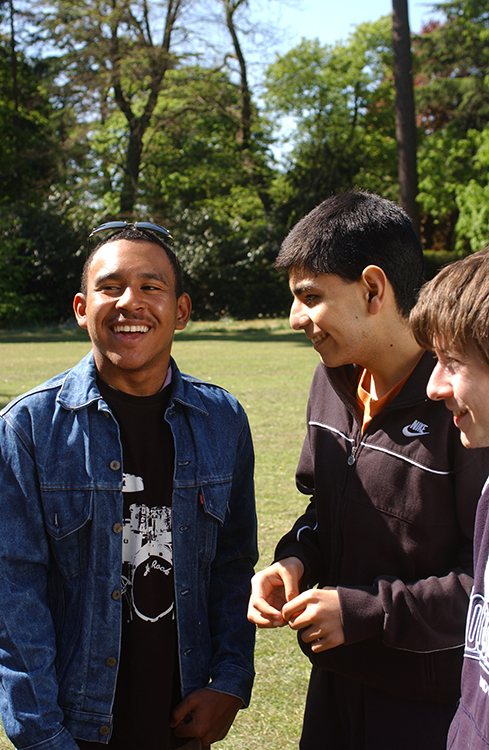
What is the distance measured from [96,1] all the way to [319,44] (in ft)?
57.4

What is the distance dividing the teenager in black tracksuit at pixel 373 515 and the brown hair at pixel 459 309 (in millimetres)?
426

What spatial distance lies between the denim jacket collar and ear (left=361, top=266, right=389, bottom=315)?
2.05ft

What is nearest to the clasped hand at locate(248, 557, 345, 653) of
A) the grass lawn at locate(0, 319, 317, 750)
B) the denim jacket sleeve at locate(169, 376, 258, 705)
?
the denim jacket sleeve at locate(169, 376, 258, 705)

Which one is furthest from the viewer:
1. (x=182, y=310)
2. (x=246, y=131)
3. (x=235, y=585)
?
(x=246, y=131)

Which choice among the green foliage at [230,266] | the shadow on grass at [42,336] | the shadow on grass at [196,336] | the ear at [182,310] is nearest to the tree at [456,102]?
the green foliage at [230,266]

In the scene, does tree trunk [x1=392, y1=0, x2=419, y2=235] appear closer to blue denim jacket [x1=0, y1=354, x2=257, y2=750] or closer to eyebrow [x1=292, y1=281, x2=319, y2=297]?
eyebrow [x1=292, y1=281, x2=319, y2=297]

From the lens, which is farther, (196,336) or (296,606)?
(196,336)

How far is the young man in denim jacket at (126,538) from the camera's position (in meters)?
1.94

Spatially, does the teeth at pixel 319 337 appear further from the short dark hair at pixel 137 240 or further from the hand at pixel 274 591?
the hand at pixel 274 591

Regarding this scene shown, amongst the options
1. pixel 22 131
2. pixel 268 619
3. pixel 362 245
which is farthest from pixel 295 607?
pixel 22 131

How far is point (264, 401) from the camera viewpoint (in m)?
10.5

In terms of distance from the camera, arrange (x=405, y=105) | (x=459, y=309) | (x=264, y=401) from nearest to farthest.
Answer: (x=459, y=309)
(x=264, y=401)
(x=405, y=105)

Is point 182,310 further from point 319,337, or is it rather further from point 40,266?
point 40,266

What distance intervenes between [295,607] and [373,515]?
333 mm
